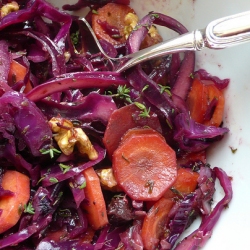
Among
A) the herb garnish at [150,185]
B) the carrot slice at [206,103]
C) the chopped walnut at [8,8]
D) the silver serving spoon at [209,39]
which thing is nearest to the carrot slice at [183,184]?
→ the herb garnish at [150,185]

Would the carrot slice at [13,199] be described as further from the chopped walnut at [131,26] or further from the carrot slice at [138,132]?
the chopped walnut at [131,26]

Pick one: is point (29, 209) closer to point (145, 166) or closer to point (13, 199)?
point (13, 199)

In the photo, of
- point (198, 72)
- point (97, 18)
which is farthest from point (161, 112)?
point (97, 18)

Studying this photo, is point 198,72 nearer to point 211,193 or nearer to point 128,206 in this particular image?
point 211,193

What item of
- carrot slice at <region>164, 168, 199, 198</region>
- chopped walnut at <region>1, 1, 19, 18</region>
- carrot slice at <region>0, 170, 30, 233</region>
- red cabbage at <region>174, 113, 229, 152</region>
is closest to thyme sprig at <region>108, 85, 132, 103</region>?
red cabbage at <region>174, 113, 229, 152</region>

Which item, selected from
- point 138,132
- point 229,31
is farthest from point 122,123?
point 229,31

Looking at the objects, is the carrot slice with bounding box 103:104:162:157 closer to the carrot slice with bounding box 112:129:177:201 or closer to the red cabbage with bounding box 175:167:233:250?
the carrot slice with bounding box 112:129:177:201
